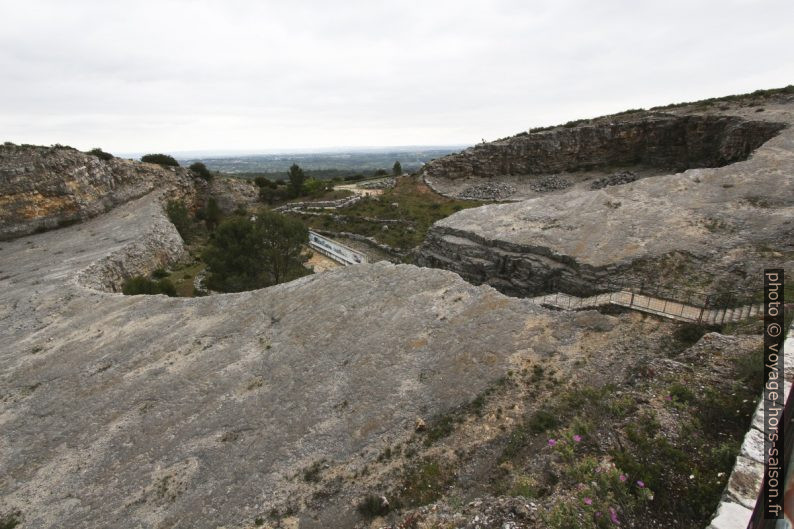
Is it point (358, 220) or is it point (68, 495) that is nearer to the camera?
point (68, 495)

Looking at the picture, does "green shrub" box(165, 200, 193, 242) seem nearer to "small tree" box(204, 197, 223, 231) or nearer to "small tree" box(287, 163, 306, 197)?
"small tree" box(204, 197, 223, 231)

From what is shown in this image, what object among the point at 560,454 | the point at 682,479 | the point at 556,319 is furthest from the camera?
the point at 556,319

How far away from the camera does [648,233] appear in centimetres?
2036

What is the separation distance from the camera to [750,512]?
5.20m

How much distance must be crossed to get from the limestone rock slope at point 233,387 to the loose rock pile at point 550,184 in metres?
30.8

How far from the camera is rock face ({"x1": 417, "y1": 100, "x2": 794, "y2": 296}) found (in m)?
18.0

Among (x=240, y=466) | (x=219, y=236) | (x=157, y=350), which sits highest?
(x=219, y=236)

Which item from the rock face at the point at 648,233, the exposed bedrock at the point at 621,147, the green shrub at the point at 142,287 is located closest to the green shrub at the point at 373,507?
the rock face at the point at 648,233

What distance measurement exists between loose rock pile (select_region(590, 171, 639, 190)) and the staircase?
28144mm

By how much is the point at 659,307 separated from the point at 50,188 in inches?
1954

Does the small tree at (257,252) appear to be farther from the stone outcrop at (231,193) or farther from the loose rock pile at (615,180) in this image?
the stone outcrop at (231,193)

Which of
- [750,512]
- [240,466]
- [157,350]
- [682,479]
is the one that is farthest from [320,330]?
[750,512]

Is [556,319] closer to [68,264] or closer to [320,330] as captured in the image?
[320,330]

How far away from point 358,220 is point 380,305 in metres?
27.0
